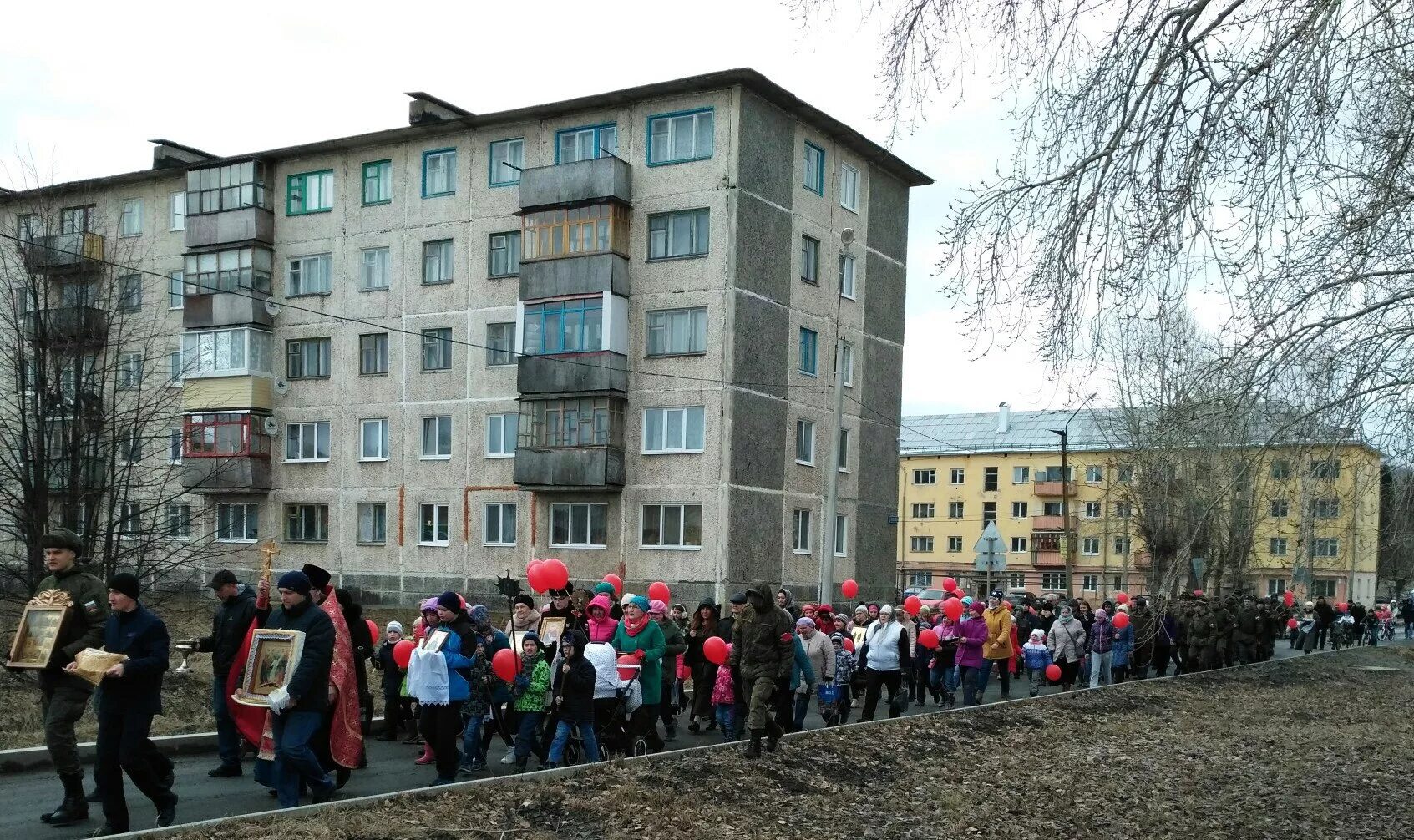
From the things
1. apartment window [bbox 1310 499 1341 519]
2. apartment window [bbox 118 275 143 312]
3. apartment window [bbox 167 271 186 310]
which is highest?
apartment window [bbox 167 271 186 310]

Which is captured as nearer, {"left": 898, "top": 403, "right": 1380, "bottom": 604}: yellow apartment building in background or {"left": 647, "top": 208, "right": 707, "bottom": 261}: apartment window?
{"left": 647, "top": 208, "right": 707, "bottom": 261}: apartment window

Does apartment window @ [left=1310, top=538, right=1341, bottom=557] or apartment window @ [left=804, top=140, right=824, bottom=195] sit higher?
apartment window @ [left=804, top=140, right=824, bottom=195]

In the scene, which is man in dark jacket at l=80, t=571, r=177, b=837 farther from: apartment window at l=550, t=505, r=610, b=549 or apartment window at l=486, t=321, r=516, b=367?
apartment window at l=486, t=321, r=516, b=367

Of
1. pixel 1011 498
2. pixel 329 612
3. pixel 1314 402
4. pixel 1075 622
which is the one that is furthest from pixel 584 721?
pixel 1011 498

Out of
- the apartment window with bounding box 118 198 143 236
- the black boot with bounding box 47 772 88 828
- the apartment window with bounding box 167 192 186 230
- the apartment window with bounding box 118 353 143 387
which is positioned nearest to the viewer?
the black boot with bounding box 47 772 88 828

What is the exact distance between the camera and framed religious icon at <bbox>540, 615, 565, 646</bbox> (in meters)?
14.4

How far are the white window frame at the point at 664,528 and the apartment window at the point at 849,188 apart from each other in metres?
11.0

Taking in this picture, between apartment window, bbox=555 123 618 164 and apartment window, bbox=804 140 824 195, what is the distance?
223 inches

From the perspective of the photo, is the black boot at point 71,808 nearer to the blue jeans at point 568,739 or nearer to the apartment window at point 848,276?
the blue jeans at point 568,739

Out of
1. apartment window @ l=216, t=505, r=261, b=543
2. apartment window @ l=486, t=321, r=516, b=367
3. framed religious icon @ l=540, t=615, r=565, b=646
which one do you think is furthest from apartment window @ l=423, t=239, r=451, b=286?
framed religious icon @ l=540, t=615, r=565, b=646

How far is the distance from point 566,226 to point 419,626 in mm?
24528

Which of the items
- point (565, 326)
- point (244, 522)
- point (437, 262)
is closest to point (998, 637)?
point (565, 326)

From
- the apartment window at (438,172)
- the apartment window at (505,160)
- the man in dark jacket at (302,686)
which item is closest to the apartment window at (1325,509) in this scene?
the man in dark jacket at (302,686)

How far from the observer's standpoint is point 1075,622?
2698 centimetres
